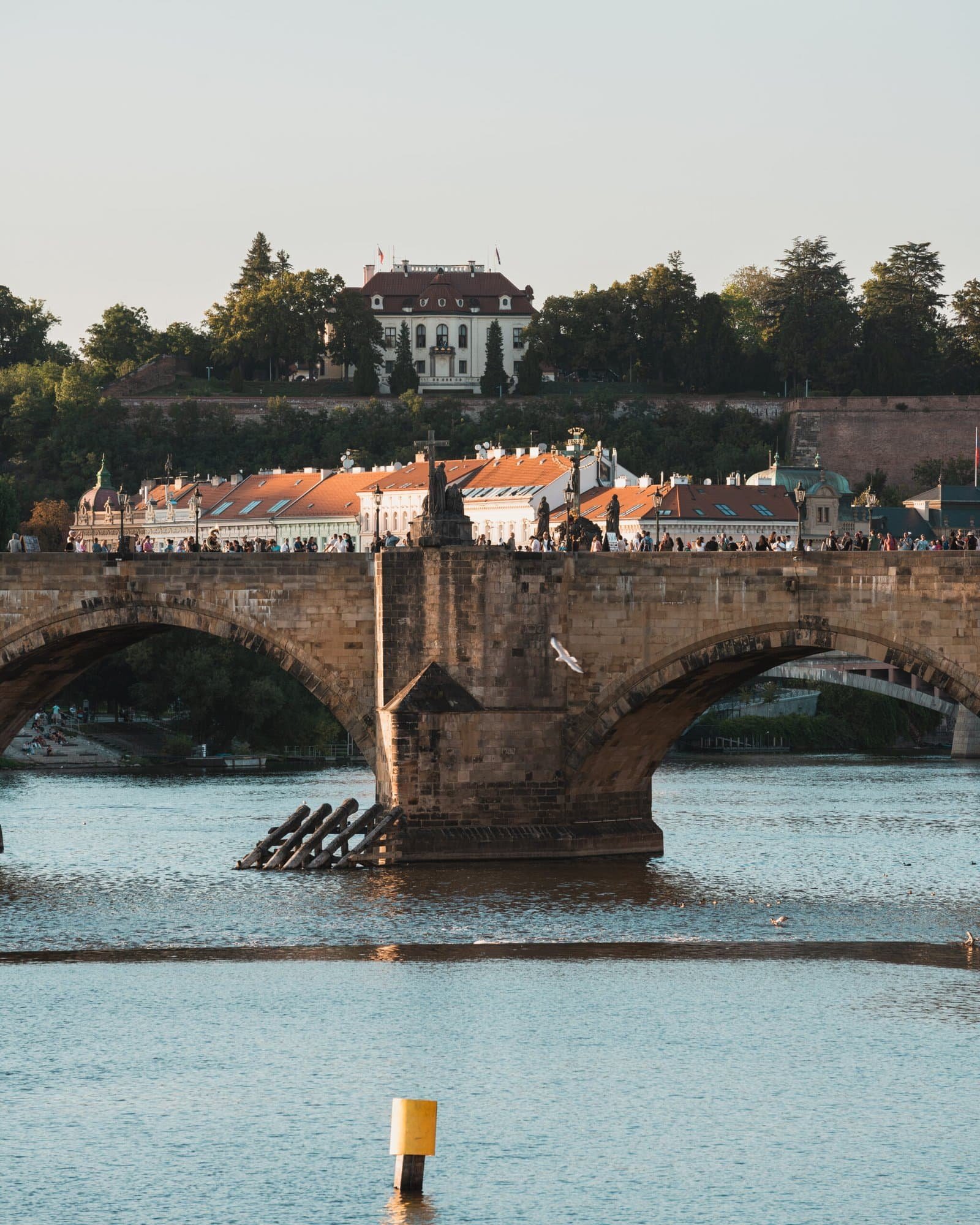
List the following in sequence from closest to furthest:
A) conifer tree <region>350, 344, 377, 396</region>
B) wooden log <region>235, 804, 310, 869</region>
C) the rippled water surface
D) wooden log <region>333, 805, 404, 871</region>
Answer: the rippled water surface → wooden log <region>333, 805, 404, 871</region> → wooden log <region>235, 804, 310, 869</region> → conifer tree <region>350, 344, 377, 396</region>

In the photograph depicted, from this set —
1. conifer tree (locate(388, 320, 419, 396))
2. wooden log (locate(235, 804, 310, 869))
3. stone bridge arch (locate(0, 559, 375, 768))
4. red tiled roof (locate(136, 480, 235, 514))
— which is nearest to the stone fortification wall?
conifer tree (locate(388, 320, 419, 396))

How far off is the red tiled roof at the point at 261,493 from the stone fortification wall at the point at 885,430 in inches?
1149

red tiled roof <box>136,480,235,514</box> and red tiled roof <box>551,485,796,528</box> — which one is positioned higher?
red tiled roof <box>136,480,235,514</box>

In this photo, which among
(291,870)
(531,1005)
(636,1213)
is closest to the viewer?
(636,1213)

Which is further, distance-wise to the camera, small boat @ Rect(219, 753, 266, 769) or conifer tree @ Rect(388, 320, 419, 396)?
conifer tree @ Rect(388, 320, 419, 396)

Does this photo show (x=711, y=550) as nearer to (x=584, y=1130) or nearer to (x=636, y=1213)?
(x=584, y=1130)

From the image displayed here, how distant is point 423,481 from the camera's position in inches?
4186

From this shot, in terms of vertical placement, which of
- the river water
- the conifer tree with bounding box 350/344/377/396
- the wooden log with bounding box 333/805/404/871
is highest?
the conifer tree with bounding box 350/344/377/396

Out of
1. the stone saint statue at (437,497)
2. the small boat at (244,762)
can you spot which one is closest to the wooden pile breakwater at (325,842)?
the stone saint statue at (437,497)

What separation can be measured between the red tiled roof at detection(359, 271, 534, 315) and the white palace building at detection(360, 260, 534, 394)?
0.04 metres

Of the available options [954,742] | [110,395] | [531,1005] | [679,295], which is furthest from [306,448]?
[531,1005]

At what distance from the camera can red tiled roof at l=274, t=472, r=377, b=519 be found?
366 ft

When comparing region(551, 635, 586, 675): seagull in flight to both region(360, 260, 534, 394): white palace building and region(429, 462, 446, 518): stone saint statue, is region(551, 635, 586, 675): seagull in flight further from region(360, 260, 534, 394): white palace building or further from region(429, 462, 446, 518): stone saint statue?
region(360, 260, 534, 394): white palace building

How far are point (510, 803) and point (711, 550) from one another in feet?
17.4
